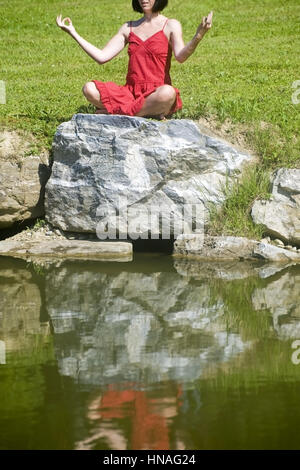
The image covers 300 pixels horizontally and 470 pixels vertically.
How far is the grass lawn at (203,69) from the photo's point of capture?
28.0 feet

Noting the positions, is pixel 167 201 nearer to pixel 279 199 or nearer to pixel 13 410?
pixel 279 199

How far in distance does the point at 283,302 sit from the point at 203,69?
17.1ft

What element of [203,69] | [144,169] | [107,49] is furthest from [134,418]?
[203,69]

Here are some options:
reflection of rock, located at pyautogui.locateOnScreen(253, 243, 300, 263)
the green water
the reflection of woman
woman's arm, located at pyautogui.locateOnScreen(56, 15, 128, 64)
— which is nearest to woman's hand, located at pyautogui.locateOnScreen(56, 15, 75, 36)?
woman's arm, located at pyautogui.locateOnScreen(56, 15, 128, 64)

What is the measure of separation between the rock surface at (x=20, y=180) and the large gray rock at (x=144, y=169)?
0.36 meters

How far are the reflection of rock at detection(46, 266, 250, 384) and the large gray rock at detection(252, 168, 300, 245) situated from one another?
1.15 metres

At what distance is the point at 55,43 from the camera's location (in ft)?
43.3

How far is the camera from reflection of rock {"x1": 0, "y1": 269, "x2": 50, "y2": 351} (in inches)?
231

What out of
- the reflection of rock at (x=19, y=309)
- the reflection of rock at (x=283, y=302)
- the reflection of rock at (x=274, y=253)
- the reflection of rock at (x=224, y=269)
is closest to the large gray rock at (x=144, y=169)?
the reflection of rock at (x=224, y=269)

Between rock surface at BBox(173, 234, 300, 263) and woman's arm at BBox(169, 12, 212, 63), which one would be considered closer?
woman's arm at BBox(169, 12, 212, 63)

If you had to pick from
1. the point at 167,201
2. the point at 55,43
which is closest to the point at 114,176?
the point at 167,201

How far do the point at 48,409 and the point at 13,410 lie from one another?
0.61 feet

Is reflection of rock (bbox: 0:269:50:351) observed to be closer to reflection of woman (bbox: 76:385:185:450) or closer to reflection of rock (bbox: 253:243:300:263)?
reflection of woman (bbox: 76:385:185:450)
